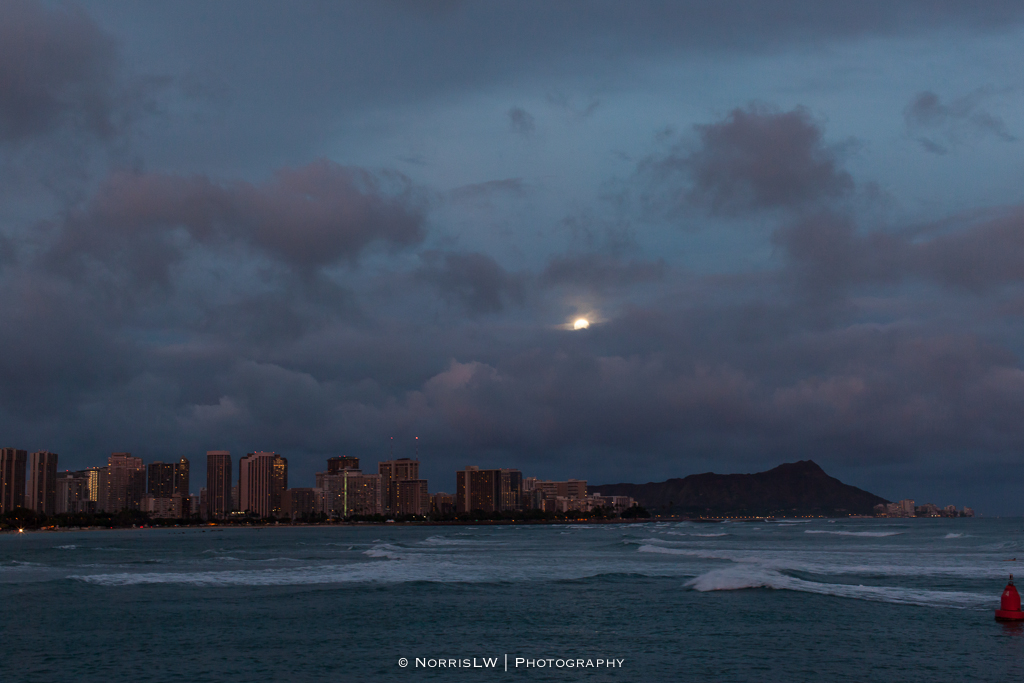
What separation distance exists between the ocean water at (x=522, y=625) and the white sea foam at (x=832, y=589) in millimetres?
179

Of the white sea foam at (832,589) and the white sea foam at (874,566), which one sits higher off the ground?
the white sea foam at (832,589)

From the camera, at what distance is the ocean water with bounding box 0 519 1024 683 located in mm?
25438

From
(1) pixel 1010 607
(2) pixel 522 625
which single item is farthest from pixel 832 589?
(2) pixel 522 625

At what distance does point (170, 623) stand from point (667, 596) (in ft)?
77.8

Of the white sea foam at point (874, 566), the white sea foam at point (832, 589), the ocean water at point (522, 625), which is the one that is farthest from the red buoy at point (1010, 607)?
the white sea foam at point (874, 566)

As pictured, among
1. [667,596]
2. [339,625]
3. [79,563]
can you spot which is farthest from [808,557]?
[79,563]

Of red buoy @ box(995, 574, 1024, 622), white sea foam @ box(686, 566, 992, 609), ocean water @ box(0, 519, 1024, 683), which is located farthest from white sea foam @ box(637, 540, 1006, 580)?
red buoy @ box(995, 574, 1024, 622)

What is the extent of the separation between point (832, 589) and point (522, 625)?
19375 millimetres

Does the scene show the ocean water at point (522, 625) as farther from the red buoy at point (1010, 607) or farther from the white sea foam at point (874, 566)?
the red buoy at point (1010, 607)

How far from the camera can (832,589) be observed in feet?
143

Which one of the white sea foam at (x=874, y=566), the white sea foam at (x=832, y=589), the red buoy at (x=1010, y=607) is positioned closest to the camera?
the red buoy at (x=1010, y=607)

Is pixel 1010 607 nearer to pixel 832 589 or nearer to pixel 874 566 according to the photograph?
pixel 832 589

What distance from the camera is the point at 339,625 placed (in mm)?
34688

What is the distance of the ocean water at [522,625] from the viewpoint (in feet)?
83.5
